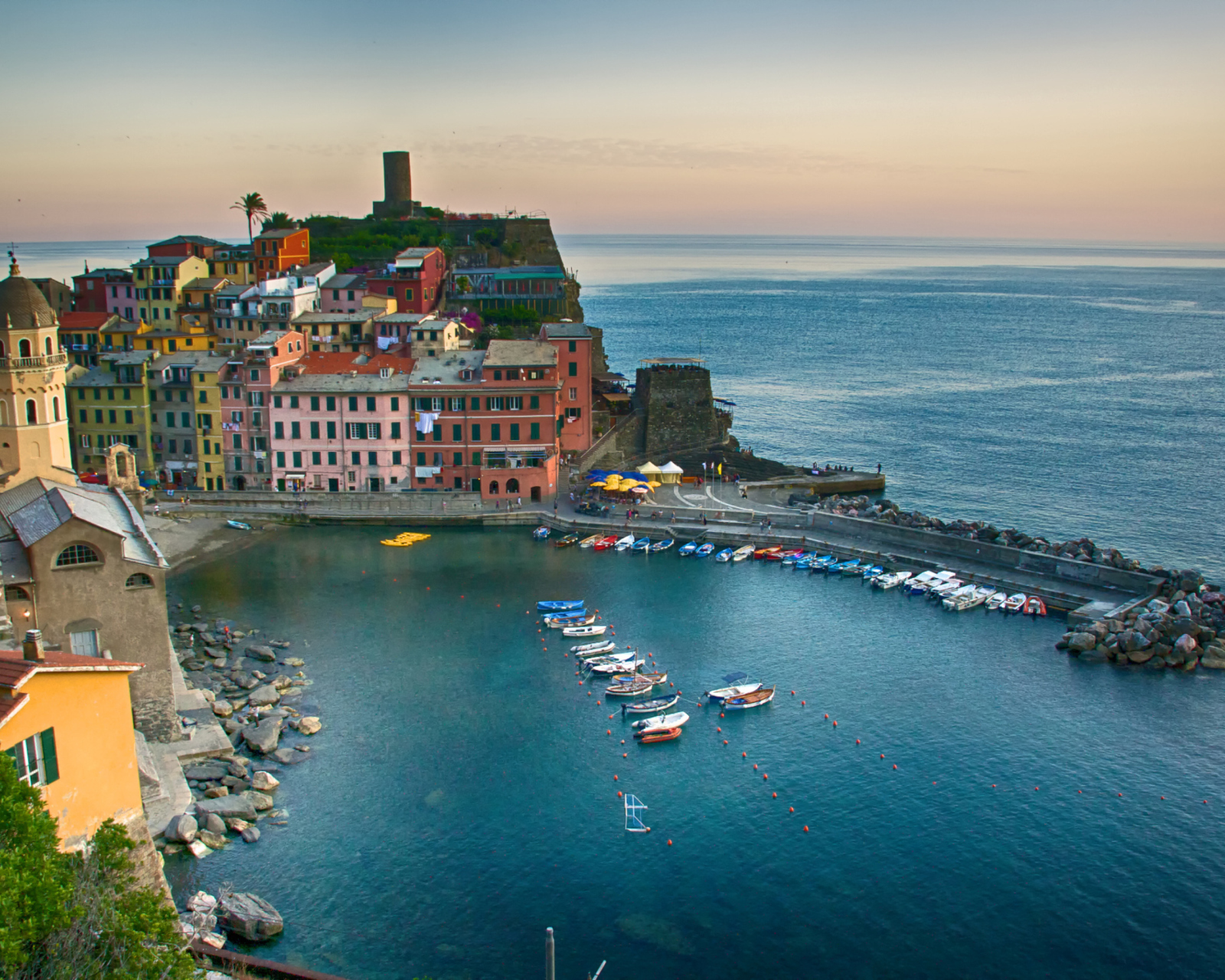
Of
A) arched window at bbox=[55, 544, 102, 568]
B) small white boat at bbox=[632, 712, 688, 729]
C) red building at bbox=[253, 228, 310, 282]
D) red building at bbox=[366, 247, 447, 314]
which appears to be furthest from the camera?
red building at bbox=[253, 228, 310, 282]

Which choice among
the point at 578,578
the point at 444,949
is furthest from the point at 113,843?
the point at 578,578

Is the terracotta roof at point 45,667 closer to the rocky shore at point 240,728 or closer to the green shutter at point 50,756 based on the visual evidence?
the green shutter at point 50,756

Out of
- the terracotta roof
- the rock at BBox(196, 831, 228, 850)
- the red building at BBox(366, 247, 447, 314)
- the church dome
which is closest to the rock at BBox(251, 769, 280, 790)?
the rock at BBox(196, 831, 228, 850)

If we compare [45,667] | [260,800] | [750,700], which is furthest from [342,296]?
[45,667]

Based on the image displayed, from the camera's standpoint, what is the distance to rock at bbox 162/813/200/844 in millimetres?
31719

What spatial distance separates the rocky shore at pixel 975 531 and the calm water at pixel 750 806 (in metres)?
9.07

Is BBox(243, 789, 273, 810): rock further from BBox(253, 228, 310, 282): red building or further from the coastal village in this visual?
BBox(253, 228, 310, 282): red building

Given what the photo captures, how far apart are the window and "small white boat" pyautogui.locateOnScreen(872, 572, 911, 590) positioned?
42.3 metres

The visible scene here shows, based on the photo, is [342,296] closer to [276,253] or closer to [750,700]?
[276,253]

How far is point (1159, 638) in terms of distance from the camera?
4719 cm

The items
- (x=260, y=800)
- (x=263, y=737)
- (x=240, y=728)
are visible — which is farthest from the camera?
(x=240, y=728)

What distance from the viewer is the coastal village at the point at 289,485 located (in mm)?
32656

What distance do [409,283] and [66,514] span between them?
58204 mm

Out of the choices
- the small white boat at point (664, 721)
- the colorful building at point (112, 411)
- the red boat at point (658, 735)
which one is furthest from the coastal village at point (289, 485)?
the red boat at point (658, 735)
